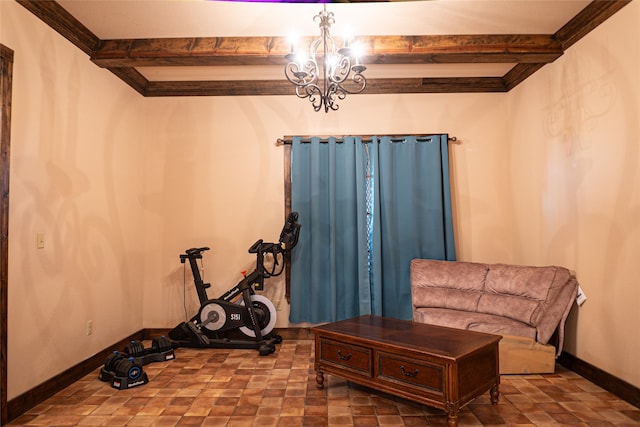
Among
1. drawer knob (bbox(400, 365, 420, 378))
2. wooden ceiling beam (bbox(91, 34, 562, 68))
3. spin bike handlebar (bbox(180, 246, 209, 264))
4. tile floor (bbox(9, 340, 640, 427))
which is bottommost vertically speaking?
tile floor (bbox(9, 340, 640, 427))

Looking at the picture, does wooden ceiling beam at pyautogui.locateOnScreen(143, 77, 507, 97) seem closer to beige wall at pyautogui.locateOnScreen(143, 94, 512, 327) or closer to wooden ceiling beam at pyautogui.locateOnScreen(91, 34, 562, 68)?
beige wall at pyautogui.locateOnScreen(143, 94, 512, 327)

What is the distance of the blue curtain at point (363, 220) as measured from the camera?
4258 mm

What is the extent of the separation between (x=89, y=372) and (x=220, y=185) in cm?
215

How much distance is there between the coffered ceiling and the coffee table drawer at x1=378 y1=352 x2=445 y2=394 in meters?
2.39

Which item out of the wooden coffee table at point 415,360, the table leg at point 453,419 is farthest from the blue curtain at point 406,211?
the table leg at point 453,419

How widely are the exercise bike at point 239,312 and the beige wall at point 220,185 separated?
338 millimetres

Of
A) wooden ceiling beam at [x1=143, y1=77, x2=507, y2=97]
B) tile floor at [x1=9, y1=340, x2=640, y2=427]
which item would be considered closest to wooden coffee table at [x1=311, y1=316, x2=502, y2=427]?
tile floor at [x1=9, y1=340, x2=640, y2=427]

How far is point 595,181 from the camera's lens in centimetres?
308

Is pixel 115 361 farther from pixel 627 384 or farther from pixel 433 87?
pixel 433 87

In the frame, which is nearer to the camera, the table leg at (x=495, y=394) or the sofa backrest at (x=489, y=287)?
the table leg at (x=495, y=394)

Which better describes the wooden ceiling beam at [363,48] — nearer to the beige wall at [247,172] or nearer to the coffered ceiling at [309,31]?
the coffered ceiling at [309,31]

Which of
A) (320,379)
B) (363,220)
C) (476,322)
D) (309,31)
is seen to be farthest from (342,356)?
(309,31)

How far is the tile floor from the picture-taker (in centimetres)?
248

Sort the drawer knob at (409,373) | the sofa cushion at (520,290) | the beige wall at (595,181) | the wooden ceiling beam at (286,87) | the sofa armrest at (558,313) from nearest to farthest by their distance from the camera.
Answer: the drawer knob at (409,373)
the beige wall at (595,181)
the sofa armrest at (558,313)
the sofa cushion at (520,290)
the wooden ceiling beam at (286,87)
